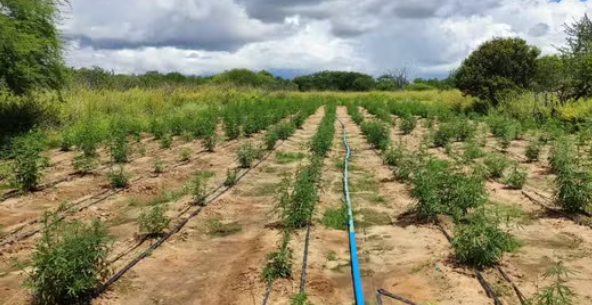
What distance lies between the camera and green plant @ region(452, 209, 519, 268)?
4.38m

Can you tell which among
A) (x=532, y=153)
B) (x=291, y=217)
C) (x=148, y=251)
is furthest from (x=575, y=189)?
(x=148, y=251)

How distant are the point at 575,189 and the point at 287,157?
246 inches

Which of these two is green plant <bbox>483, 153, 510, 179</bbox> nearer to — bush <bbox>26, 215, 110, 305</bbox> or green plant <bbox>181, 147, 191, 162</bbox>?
green plant <bbox>181, 147, 191, 162</bbox>

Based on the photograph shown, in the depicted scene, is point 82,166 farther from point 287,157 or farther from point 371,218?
point 371,218

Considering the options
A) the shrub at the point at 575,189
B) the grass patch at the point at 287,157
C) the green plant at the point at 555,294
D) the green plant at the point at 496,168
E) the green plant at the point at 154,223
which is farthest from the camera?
the grass patch at the point at 287,157

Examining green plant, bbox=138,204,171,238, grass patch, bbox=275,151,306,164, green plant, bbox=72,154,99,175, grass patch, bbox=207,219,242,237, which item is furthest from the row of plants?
green plant, bbox=72,154,99,175

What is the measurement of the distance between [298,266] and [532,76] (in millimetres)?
18744

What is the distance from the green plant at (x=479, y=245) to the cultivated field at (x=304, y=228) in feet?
0.05

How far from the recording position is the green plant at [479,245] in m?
4.38

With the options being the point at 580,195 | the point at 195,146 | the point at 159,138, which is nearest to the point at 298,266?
the point at 580,195

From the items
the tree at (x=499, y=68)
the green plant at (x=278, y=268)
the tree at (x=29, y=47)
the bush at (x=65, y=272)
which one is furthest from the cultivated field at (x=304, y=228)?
the tree at (x=499, y=68)

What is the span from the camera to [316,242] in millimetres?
5344

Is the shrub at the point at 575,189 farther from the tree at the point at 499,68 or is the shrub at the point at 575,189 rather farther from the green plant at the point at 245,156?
the tree at the point at 499,68

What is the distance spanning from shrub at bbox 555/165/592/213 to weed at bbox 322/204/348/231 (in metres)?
2.70
